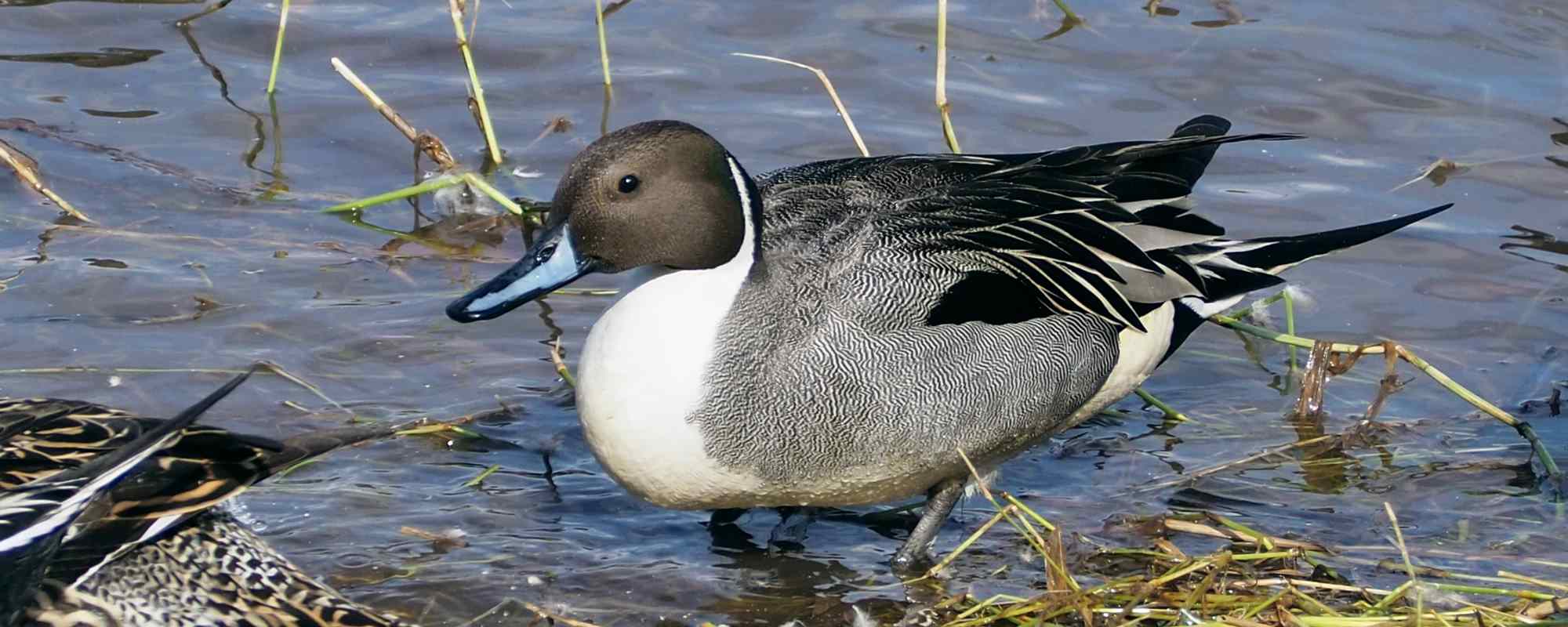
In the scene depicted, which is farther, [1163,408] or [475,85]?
[475,85]

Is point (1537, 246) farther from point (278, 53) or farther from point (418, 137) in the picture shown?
point (278, 53)

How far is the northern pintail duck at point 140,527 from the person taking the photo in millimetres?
3088

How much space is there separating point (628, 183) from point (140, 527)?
1292 millimetres

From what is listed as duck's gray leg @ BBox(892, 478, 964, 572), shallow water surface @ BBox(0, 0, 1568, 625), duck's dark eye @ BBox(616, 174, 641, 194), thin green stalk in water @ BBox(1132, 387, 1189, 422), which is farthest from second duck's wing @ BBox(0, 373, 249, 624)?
thin green stalk in water @ BBox(1132, 387, 1189, 422)

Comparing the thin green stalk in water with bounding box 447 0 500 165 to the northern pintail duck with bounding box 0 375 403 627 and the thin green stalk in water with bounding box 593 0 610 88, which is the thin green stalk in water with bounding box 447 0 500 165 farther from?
the northern pintail duck with bounding box 0 375 403 627

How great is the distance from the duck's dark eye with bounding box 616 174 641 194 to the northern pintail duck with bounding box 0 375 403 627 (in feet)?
2.81

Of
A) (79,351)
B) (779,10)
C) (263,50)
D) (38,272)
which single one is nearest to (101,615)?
(79,351)

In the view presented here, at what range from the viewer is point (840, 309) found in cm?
420

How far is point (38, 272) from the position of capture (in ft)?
18.3

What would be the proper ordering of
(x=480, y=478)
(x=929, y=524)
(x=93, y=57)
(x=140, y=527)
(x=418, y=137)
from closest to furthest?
(x=140, y=527) → (x=929, y=524) → (x=480, y=478) → (x=418, y=137) → (x=93, y=57)

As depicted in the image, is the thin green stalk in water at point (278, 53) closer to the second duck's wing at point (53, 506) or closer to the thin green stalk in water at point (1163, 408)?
the thin green stalk in water at point (1163, 408)

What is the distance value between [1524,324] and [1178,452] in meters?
1.43

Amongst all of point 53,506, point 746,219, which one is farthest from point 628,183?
point 53,506

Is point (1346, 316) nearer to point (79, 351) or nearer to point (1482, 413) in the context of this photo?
point (1482, 413)
